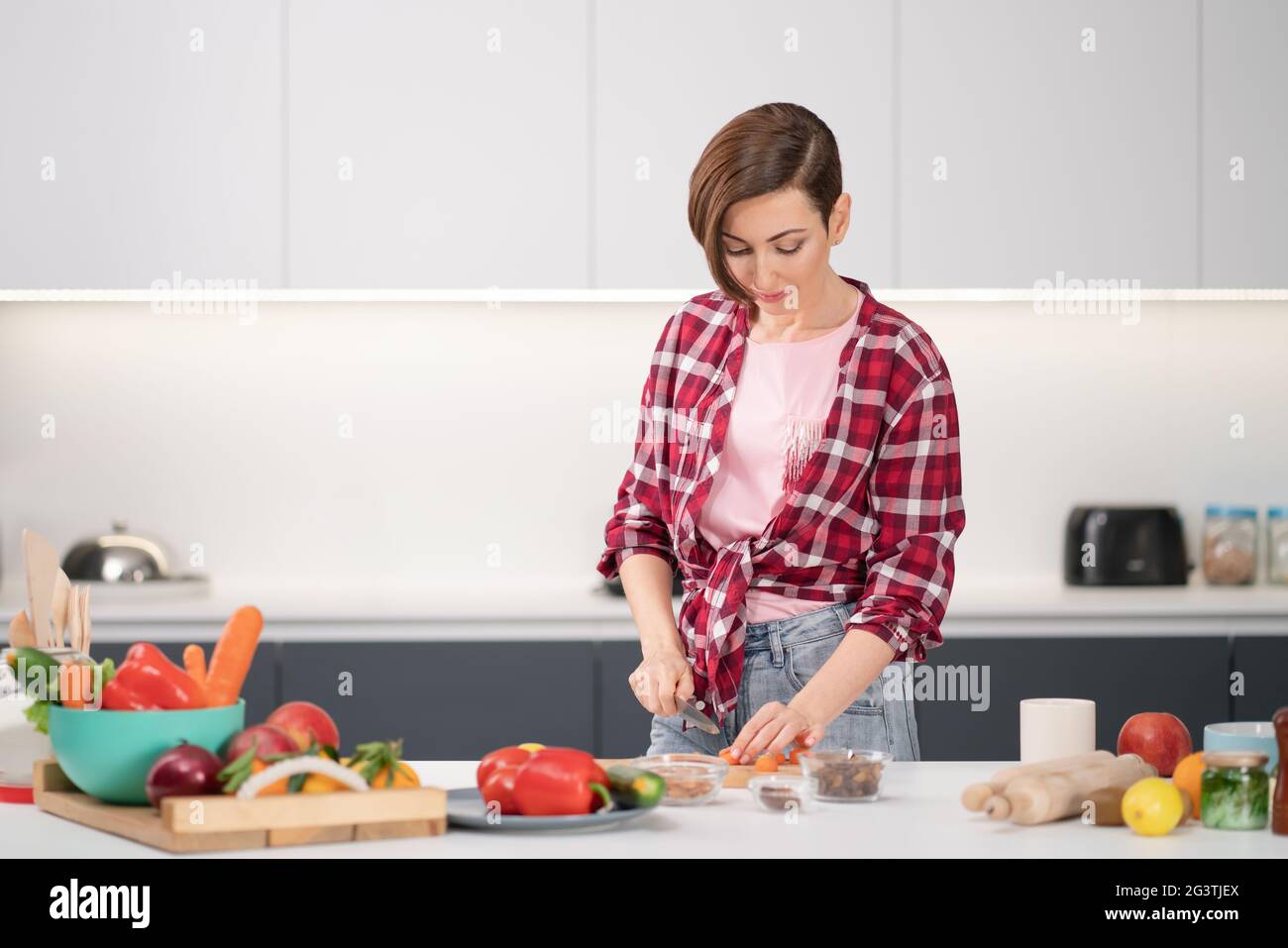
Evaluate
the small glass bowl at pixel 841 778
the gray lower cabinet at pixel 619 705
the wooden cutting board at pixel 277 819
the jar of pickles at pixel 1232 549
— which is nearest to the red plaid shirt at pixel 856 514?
the small glass bowl at pixel 841 778

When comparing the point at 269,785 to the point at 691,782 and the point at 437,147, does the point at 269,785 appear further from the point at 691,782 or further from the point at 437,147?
the point at 437,147

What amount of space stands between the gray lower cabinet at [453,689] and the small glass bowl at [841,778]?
165cm

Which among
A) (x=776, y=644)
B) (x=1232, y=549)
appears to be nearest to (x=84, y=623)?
(x=776, y=644)

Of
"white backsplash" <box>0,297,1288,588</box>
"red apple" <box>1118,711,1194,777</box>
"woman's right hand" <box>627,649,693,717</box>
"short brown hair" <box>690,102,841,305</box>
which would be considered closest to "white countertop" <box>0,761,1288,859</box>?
"red apple" <box>1118,711,1194,777</box>

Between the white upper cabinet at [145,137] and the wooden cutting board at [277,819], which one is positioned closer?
the wooden cutting board at [277,819]

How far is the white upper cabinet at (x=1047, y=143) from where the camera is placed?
10.8 ft

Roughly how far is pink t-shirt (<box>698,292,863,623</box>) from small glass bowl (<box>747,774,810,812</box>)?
1.74 ft

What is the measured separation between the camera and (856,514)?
6.04 ft

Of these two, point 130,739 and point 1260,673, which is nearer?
point 130,739

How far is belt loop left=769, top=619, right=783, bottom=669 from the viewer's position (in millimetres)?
1845

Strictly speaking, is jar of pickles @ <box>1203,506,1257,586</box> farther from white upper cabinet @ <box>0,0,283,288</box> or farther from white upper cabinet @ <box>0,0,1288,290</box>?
white upper cabinet @ <box>0,0,283,288</box>

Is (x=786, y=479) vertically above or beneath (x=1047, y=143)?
beneath

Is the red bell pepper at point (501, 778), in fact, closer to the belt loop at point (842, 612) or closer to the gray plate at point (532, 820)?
the gray plate at point (532, 820)

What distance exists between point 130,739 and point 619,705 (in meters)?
1.82
